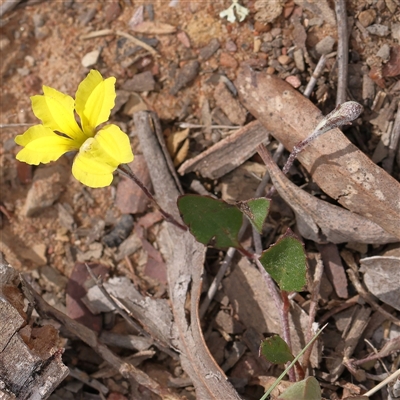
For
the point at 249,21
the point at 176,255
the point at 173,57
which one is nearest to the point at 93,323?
the point at 176,255

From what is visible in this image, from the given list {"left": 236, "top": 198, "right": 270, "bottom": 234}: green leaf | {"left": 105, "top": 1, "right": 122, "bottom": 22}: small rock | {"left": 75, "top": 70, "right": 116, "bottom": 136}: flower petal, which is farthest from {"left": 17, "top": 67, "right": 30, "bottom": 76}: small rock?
{"left": 236, "top": 198, "right": 270, "bottom": 234}: green leaf

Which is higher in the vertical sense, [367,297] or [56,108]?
[56,108]

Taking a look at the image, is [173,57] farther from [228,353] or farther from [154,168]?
[228,353]

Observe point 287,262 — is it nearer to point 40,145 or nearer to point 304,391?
point 304,391

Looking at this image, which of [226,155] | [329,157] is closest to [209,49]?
[226,155]

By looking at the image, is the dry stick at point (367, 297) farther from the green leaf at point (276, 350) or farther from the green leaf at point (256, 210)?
the green leaf at point (256, 210)

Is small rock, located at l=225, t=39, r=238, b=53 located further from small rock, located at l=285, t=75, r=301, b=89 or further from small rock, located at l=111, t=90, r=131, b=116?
small rock, located at l=111, t=90, r=131, b=116
